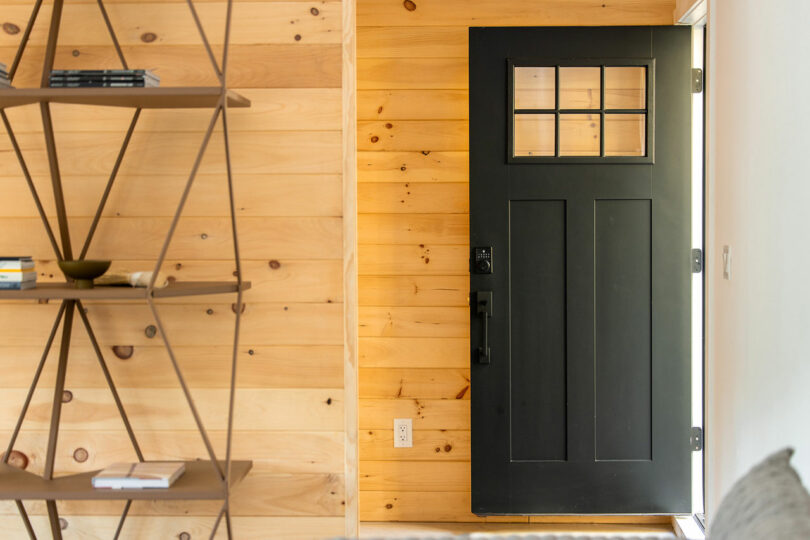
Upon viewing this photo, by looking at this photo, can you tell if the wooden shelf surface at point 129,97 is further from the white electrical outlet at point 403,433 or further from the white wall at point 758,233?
the white electrical outlet at point 403,433

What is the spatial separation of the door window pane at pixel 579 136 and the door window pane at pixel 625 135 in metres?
0.05

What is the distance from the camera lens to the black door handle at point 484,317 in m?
2.98

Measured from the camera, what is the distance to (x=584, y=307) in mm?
2986

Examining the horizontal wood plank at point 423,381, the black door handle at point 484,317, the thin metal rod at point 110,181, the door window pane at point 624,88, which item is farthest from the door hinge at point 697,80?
the thin metal rod at point 110,181

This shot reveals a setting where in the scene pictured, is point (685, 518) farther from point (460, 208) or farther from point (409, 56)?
point (409, 56)

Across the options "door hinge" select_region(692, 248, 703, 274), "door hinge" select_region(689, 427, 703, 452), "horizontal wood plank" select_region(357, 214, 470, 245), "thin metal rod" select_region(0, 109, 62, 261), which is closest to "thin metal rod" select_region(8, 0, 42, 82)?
"thin metal rod" select_region(0, 109, 62, 261)

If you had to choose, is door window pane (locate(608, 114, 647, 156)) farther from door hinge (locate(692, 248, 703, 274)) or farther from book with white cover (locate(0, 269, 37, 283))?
book with white cover (locate(0, 269, 37, 283))

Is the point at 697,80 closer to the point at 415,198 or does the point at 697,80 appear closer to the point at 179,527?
the point at 415,198

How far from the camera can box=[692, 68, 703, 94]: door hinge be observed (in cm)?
297

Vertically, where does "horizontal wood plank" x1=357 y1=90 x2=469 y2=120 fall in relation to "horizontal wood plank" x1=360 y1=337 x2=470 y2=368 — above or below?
above

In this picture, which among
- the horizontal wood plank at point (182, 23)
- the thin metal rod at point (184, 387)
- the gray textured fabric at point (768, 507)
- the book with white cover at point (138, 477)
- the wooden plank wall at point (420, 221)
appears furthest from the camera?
the wooden plank wall at point (420, 221)

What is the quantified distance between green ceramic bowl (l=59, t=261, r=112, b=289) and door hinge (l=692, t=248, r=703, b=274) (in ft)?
7.28

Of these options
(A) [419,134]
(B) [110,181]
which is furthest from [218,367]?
(A) [419,134]

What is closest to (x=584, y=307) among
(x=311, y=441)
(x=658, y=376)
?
(x=658, y=376)
